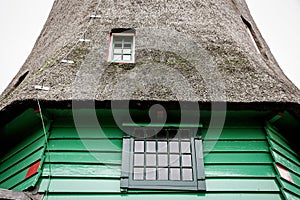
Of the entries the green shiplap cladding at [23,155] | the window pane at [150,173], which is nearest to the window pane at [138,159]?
the window pane at [150,173]

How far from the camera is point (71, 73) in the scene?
6.39 metres

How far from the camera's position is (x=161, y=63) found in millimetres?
6734

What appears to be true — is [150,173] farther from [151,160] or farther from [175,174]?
[175,174]

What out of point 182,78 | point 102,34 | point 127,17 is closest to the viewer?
point 182,78

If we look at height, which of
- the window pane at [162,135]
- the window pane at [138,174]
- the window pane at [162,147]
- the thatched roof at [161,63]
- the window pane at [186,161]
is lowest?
the window pane at [138,174]

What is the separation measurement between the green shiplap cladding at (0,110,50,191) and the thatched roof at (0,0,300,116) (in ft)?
1.75

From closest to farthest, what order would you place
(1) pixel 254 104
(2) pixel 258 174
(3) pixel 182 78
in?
(2) pixel 258 174
(1) pixel 254 104
(3) pixel 182 78

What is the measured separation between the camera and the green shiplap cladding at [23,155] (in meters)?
5.67

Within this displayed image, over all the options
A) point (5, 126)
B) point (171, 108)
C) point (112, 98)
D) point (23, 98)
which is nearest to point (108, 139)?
point (112, 98)

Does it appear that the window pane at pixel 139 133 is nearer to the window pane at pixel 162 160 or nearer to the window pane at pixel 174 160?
the window pane at pixel 162 160

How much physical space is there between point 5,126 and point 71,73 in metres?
1.52

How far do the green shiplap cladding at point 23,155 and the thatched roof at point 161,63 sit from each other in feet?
1.75

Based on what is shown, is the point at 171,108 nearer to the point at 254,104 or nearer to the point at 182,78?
the point at 182,78

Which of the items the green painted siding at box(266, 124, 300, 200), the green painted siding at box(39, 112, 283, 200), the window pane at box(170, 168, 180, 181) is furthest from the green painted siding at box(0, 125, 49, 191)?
the green painted siding at box(266, 124, 300, 200)
